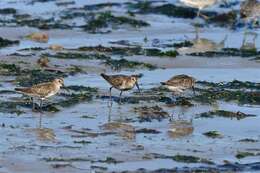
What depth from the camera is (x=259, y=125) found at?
1388 cm

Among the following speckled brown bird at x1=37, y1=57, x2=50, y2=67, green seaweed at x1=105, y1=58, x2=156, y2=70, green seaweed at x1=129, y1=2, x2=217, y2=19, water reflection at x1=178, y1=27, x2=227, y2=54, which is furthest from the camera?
green seaweed at x1=129, y1=2, x2=217, y2=19

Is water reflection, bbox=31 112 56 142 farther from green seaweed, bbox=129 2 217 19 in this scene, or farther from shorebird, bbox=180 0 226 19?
green seaweed, bbox=129 2 217 19

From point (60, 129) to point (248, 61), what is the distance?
23.7 ft

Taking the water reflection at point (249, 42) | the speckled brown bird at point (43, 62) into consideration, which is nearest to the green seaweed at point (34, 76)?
the speckled brown bird at point (43, 62)

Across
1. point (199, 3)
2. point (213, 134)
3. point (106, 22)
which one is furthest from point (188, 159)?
point (199, 3)

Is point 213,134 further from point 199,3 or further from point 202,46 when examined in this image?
point 199,3

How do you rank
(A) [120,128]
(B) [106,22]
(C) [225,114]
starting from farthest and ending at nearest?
1. (B) [106,22]
2. (C) [225,114]
3. (A) [120,128]

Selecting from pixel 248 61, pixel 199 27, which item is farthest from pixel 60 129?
pixel 199 27

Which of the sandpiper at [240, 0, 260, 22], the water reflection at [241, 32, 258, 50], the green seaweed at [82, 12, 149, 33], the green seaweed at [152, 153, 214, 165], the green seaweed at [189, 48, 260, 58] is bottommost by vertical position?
the green seaweed at [152, 153, 214, 165]

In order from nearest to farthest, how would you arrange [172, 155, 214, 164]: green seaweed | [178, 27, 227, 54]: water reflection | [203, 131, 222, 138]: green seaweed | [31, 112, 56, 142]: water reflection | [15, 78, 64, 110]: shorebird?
[172, 155, 214, 164]: green seaweed < [31, 112, 56, 142]: water reflection < [203, 131, 222, 138]: green seaweed < [15, 78, 64, 110]: shorebird < [178, 27, 227, 54]: water reflection

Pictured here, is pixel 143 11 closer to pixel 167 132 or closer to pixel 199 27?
pixel 199 27

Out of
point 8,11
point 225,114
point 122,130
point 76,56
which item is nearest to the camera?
point 122,130

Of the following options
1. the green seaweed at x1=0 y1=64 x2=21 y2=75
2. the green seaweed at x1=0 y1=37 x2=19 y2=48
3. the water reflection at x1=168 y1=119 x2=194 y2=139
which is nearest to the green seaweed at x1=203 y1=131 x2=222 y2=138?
the water reflection at x1=168 y1=119 x2=194 y2=139

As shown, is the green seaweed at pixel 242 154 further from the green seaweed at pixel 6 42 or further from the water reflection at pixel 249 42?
the green seaweed at pixel 6 42
